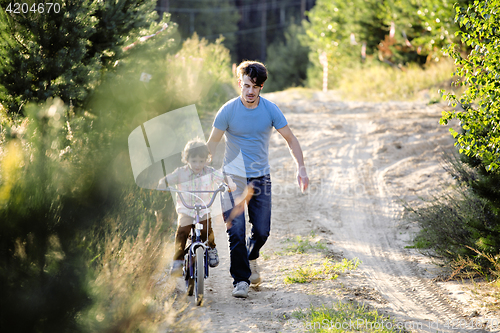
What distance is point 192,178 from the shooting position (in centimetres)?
429

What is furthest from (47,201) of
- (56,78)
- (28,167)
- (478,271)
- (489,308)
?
(478,271)

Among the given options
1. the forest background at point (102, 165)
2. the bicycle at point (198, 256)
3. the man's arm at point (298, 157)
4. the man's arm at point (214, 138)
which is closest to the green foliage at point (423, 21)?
the forest background at point (102, 165)

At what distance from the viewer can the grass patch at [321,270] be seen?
4797 millimetres

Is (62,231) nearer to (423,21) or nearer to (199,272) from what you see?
(199,272)

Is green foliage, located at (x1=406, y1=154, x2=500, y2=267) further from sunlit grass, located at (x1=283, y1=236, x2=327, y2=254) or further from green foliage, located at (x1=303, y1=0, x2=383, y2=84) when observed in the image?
green foliage, located at (x1=303, y1=0, x2=383, y2=84)

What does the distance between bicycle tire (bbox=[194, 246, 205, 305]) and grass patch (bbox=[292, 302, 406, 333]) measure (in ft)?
2.79

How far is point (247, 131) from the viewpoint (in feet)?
13.8

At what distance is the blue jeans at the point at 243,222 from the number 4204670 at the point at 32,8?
11.1ft

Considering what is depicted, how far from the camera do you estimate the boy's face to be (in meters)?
4.21

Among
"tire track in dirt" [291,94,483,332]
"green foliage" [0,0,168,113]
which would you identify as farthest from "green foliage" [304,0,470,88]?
"green foliage" [0,0,168,113]

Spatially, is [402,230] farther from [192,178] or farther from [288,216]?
[192,178]

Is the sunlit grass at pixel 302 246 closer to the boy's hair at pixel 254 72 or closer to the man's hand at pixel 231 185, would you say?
the man's hand at pixel 231 185

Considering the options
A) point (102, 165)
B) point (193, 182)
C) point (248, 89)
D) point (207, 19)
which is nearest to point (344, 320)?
point (193, 182)

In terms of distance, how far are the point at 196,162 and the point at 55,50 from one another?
308 centimetres
